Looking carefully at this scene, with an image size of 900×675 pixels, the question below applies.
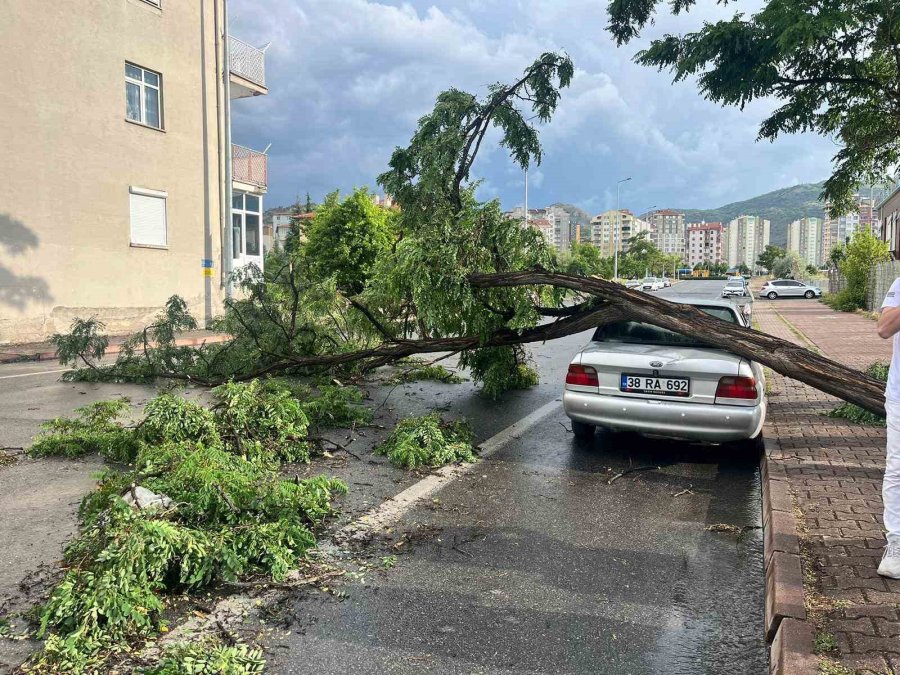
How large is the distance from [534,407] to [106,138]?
15.4 metres

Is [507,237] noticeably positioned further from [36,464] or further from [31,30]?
[31,30]

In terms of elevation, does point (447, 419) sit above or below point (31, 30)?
below

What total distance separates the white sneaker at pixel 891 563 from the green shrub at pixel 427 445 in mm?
3417

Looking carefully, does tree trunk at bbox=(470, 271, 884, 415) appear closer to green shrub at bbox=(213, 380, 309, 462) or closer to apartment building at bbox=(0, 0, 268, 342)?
green shrub at bbox=(213, 380, 309, 462)

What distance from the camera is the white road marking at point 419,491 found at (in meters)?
4.77

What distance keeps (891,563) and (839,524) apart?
902 millimetres

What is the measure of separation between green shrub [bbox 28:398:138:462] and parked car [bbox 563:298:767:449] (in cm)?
402

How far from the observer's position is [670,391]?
6.25 metres

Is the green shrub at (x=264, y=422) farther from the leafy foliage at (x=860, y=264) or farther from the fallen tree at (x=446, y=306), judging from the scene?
the leafy foliage at (x=860, y=264)

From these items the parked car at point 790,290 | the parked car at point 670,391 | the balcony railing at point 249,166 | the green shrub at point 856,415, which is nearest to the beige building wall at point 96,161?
the balcony railing at point 249,166

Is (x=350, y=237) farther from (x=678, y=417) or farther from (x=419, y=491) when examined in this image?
(x=419, y=491)

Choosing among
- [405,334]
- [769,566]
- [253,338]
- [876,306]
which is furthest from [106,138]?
[876,306]

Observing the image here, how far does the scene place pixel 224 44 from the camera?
890 inches

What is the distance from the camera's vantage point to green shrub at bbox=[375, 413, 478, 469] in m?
6.27
